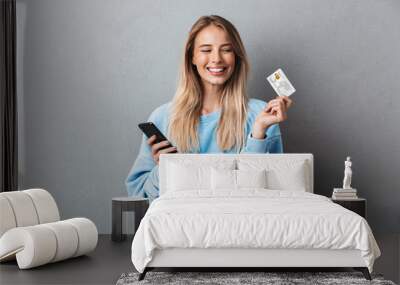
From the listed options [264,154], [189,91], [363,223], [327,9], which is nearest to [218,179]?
[264,154]

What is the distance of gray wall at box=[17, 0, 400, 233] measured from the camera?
7266 mm

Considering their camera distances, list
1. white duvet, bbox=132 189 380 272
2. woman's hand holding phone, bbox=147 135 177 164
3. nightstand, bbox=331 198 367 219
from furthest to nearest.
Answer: woman's hand holding phone, bbox=147 135 177 164 → nightstand, bbox=331 198 367 219 → white duvet, bbox=132 189 380 272

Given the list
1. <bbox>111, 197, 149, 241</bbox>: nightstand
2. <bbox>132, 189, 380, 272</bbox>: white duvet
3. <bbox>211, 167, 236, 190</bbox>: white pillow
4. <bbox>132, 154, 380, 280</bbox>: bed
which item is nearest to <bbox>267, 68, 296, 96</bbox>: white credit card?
<bbox>211, 167, 236, 190</bbox>: white pillow

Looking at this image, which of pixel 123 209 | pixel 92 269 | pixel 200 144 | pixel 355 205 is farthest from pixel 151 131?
pixel 355 205

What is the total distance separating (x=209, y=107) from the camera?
7.11 metres

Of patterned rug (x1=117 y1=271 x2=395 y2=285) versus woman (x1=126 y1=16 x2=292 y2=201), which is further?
woman (x1=126 y1=16 x2=292 y2=201)

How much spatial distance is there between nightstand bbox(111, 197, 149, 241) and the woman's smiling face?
1368 mm

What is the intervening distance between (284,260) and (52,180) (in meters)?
3.26

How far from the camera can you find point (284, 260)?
4.96 m

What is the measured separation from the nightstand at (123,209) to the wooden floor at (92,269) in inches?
12.9

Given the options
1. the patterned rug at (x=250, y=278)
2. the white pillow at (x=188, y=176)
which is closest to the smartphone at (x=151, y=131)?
the white pillow at (x=188, y=176)

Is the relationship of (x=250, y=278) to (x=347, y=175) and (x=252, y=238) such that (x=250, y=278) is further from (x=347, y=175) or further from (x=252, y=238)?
(x=347, y=175)

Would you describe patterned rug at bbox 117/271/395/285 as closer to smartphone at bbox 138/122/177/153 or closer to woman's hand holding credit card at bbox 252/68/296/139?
woman's hand holding credit card at bbox 252/68/296/139

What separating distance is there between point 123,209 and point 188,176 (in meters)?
0.76
